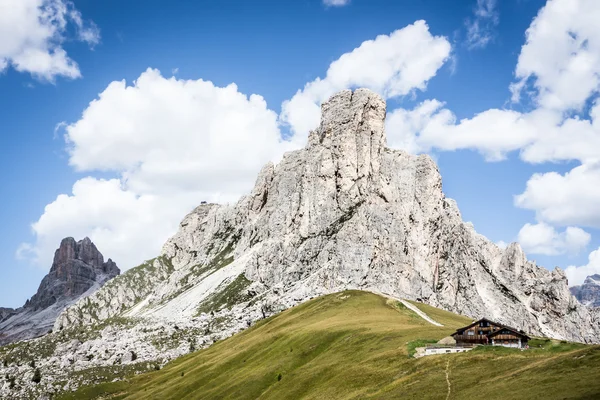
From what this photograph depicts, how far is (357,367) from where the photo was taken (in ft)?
267

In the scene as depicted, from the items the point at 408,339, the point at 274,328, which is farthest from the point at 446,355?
the point at 274,328

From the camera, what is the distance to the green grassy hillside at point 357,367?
53.7 meters

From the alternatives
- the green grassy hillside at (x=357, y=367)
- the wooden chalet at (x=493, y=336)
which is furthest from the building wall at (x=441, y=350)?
the wooden chalet at (x=493, y=336)

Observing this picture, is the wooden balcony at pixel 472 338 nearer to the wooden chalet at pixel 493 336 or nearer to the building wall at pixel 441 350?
the wooden chalet at pixel 493 336

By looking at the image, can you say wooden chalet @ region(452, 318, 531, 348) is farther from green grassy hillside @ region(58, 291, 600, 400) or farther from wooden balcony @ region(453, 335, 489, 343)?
green grassy hillside @ region(58, 291, 600, 400)

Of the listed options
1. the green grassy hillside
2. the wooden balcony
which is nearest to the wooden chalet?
the wooden balcony

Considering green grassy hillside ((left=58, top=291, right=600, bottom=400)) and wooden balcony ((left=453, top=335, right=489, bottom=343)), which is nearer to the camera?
green grassy hillside ((left=58, top=291, right=600, bottom=400))

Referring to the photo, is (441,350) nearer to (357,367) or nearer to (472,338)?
(472,338)

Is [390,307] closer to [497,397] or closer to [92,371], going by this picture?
[497,397]

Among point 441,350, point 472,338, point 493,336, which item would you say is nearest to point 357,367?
point 441,350

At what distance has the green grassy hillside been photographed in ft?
176

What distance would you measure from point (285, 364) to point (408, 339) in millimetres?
31112

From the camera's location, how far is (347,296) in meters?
173

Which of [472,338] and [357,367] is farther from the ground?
[472,338]
